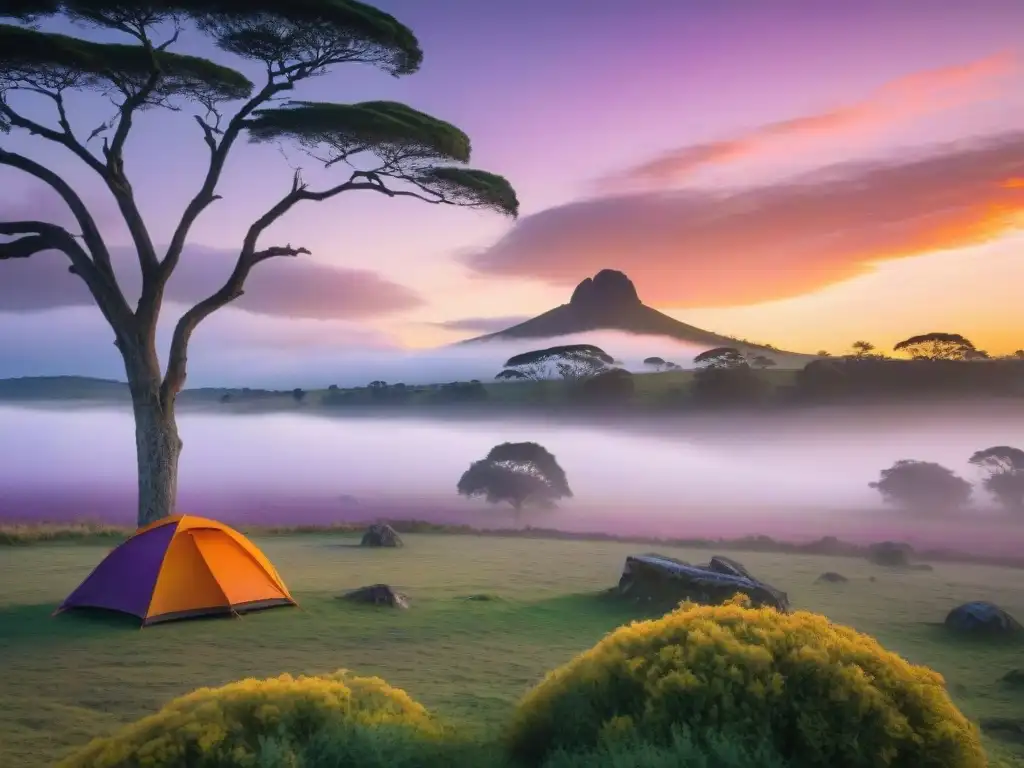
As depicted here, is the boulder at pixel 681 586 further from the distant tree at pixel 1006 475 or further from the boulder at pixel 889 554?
the distant tree at pixel 1006 475

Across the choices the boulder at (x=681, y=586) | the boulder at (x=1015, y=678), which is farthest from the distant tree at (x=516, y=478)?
the boulder at (x=1015, y=678)

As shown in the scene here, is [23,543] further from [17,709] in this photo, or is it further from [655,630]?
[655,630]

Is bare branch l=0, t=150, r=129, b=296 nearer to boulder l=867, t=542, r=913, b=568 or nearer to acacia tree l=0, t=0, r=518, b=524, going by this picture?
acacia tree l=0, t=0, r=518, b=524

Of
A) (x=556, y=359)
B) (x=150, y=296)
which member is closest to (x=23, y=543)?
(x=150, y=296)

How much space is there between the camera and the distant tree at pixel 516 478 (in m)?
45.0

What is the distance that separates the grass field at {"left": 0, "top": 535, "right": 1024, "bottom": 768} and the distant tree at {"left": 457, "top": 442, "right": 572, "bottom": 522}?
916 inches

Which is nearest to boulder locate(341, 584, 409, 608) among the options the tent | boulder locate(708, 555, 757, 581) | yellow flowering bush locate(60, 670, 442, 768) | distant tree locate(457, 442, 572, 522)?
the tent

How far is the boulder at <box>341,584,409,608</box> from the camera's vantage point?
14750 millimetres

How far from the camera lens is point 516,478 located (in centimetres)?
4500

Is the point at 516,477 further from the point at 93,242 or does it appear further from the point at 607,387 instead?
the point at 93,242

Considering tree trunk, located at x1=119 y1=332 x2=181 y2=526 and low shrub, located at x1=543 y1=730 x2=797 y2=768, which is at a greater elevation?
tree trunk, located at x1=119 y1=332 x2=181 y2=526

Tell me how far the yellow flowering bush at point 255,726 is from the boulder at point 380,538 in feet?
59.9

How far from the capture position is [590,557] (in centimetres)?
2311

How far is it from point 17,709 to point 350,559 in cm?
1267
